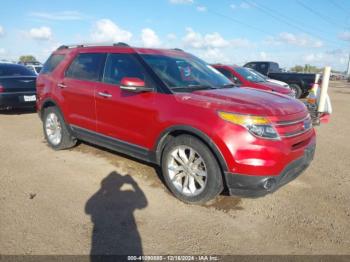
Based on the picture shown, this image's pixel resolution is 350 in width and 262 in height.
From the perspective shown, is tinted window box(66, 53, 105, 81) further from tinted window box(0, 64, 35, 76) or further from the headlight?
tinted window box(0, 64, 35, 76)

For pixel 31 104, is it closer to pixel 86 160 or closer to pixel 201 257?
pixel 86 160

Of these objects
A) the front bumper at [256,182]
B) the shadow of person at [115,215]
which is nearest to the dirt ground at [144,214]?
the shadow of person at [115,215]

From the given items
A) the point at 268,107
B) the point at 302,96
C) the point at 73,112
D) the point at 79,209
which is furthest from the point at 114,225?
the point at 302,96

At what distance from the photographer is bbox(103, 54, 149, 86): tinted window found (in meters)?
→ 4.00

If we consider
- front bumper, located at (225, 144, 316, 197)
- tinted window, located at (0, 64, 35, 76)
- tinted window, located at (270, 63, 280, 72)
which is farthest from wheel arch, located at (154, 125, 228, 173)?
tinted window, located at (270, 63, 280, 72)

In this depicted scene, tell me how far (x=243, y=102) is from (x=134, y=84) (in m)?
1.31

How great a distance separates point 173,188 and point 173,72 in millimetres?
1546

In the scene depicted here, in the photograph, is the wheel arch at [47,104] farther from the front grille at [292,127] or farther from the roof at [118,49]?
the front grille at [292,127]

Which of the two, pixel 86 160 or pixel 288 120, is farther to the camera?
pixel 86 160

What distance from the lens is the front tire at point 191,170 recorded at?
333cm

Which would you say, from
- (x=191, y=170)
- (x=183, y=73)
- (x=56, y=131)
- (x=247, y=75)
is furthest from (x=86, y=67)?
(x=247, y=75)

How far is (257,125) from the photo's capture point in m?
3.10

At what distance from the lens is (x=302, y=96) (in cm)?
1460

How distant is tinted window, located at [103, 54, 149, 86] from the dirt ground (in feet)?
4.59
